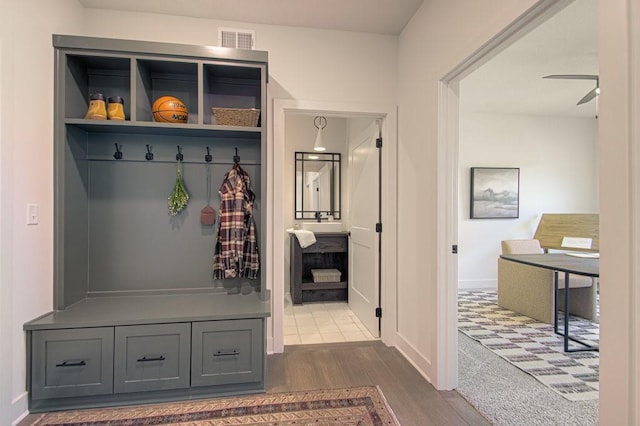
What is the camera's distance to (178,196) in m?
2.52

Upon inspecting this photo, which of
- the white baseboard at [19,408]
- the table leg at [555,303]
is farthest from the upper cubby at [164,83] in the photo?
the table leg at [555,303]

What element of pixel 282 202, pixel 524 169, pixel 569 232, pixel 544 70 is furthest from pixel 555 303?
pixel 282 202

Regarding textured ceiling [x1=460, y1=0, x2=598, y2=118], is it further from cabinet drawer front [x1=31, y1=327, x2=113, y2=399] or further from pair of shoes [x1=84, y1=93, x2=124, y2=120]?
cabinet drawer front [x1=31, y1=327, x2=113, y2=399]

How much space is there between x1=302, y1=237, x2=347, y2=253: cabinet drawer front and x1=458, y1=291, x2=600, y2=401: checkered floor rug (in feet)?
5.36

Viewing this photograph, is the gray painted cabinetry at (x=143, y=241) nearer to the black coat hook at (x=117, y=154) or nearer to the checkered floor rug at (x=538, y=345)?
the black coat hook at (x=117, y=154)

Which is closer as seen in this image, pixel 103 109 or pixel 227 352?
pixel 227 352

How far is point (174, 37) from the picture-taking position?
2.68 metres

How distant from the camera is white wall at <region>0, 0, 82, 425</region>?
1.75 m

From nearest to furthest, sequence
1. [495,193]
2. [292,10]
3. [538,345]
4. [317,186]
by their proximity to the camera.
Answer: [292,10]
[538,345]
[317,186]
[495,193]

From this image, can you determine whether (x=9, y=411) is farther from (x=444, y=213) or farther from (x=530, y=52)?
(x=530, y=52)

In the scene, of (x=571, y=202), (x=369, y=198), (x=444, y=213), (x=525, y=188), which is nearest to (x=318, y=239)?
(x=369, y=198)

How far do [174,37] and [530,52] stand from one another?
→ 10.4 ft

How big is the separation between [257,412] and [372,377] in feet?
2.81

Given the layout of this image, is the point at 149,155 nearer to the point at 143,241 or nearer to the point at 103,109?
the point at 103,109
